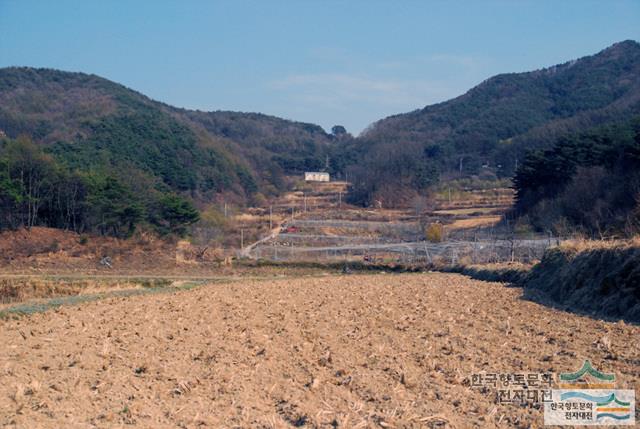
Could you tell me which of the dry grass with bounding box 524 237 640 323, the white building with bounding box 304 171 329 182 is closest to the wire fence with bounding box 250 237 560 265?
the dry grass with bounding box 524 237 640 323

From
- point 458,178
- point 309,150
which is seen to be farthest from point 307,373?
point 309,150

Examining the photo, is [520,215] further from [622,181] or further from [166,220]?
[166,220]

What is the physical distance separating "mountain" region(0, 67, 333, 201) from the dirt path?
148 ft

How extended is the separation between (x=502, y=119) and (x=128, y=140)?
78324 mm

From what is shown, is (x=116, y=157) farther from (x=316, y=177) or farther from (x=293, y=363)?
(x=293, y=363)

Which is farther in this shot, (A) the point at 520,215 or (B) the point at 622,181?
(A) the point at 520,215

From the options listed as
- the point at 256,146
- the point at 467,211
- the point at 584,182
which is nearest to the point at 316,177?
the point at 256,146

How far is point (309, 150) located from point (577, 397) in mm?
131957

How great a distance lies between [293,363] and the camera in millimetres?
8320

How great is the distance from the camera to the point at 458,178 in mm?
89438

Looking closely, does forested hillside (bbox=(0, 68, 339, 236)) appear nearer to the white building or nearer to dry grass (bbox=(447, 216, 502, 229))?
the white building

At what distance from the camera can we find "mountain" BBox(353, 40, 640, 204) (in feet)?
275

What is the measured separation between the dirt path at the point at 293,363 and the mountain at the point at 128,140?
45.2 meters

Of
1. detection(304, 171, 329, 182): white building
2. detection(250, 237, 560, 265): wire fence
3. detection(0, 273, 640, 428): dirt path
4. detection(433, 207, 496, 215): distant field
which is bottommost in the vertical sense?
detection(250, 237, 560, 265): wire fence
